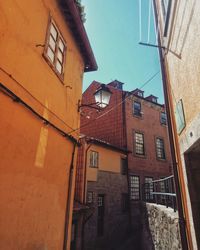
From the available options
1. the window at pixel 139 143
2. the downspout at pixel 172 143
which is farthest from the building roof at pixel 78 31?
the window at pixel 139 143

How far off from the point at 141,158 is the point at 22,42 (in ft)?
46.1

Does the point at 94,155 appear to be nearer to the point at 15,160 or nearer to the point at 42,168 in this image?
the point at 42,168

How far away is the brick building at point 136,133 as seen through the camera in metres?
Answer: 14.9

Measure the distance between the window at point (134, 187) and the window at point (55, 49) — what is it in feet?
38.6

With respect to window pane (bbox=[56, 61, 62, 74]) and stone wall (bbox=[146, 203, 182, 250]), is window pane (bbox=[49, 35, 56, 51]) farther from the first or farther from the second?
stone wall (bbox=[146, 203, 182, 250])

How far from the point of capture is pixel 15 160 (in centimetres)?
279

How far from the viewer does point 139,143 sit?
1622 centimetres

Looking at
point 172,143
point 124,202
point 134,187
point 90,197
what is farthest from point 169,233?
point 134,187

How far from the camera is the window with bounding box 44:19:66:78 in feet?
13.3

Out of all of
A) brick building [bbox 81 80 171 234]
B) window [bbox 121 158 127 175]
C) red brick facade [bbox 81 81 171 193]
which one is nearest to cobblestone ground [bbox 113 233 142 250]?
brick building [bbox 81 80 171 234]

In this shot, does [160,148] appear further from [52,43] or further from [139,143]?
[52,43]

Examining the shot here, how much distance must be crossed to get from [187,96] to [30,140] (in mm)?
2713

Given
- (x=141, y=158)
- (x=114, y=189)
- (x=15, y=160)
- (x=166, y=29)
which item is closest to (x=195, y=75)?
(x=166, y=29)

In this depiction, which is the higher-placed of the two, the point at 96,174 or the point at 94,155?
the point at 94,155
